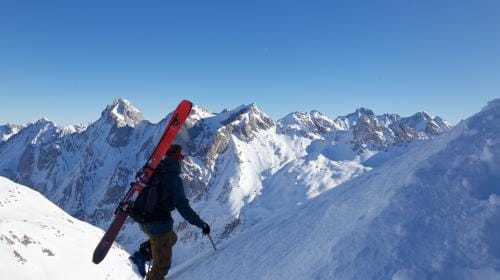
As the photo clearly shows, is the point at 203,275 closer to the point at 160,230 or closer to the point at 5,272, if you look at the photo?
the point at 160,230

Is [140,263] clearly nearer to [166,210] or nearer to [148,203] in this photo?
[166,210]

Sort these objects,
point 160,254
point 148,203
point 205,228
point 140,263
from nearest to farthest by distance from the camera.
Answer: point 148,203
point 160,254
point 205,228
point 140,263

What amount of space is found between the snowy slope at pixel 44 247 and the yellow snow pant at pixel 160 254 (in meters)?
73.1

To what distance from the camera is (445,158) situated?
894cm

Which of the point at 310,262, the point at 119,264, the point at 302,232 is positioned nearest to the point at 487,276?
the point at 310,262

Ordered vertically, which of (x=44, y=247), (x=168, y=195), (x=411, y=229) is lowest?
(x=411, y=229)

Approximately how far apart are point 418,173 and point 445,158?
2.65 feet

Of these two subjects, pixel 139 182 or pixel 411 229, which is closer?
pixel 411 229

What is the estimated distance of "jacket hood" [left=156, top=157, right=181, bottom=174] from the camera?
8.77 metres

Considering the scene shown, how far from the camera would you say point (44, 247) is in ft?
287

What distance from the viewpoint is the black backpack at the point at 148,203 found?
28.5ft

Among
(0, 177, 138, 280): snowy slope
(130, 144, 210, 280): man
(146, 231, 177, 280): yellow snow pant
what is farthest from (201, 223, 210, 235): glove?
(0, 177, 138, 280): snowy slope

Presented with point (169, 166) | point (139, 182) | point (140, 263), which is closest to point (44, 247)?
point (140, 263)

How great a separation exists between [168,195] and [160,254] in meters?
1.35
